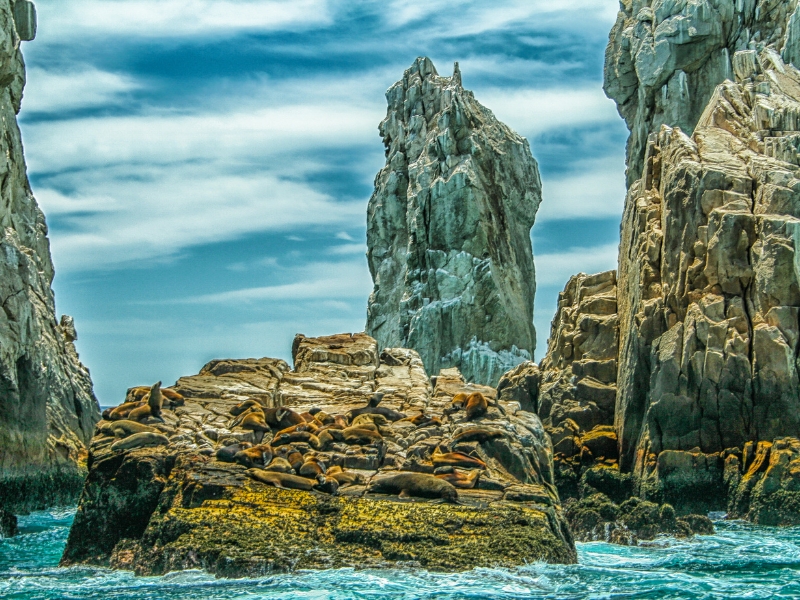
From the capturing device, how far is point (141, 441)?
29594mm

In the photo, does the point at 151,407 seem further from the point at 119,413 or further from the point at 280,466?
the point at 280,466

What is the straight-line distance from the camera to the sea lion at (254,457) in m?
28.5

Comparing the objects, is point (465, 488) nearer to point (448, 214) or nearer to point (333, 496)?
point (333, 496)

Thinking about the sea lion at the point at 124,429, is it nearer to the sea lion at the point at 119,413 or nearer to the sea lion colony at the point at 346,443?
the sea lion colony at the point at 346,443

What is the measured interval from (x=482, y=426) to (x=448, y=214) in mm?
73999

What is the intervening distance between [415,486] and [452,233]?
77.9 m

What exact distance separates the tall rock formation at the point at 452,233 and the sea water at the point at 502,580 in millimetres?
66606

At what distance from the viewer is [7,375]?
45.5 metres

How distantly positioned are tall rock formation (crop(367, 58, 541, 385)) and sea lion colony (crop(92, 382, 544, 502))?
2603 inches

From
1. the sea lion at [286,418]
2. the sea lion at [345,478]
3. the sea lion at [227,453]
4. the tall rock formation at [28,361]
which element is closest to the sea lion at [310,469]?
the sea lion at [345,478]

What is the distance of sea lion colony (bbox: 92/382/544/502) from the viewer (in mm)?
27547

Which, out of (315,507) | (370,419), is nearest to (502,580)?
(315,507)

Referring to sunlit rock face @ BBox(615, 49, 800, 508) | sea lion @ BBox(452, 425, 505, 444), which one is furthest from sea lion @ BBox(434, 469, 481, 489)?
sunlit rock face @ BBox(615, 49, 800, 508)

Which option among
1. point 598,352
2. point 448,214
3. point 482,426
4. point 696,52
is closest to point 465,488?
point 482,426
